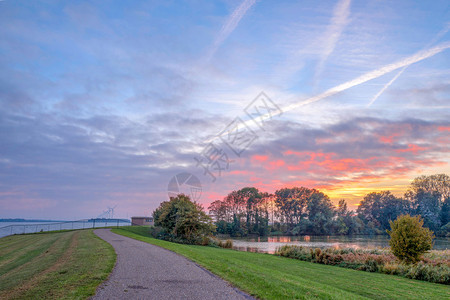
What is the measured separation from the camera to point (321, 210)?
3666 inches

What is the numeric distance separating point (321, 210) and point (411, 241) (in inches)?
3029

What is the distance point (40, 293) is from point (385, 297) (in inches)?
472

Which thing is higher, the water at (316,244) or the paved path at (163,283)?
the paved path at (163,283)

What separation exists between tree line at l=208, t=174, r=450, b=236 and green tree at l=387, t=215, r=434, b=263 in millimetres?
67611

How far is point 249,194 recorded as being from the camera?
93.7m

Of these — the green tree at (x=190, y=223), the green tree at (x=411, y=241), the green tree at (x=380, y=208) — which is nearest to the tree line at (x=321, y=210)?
the green tree at (x=380, y=208)

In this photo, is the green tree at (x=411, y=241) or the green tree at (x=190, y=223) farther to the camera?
the green tree at (x=190, y=223)

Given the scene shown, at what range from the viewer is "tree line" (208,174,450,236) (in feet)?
279

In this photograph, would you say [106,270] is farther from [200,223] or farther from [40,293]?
[200,223]

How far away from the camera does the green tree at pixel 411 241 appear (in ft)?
64.3

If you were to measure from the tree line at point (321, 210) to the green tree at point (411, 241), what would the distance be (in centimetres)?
6761

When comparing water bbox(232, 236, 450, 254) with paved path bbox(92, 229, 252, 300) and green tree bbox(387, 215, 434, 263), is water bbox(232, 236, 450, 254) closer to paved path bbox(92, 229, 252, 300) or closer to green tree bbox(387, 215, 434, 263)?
green tree bbox(387, 215, 434, 263)

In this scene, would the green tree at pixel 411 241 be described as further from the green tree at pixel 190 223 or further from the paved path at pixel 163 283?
the green tree at pixel 190 223

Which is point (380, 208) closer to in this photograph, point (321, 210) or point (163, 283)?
point (321, 210)
